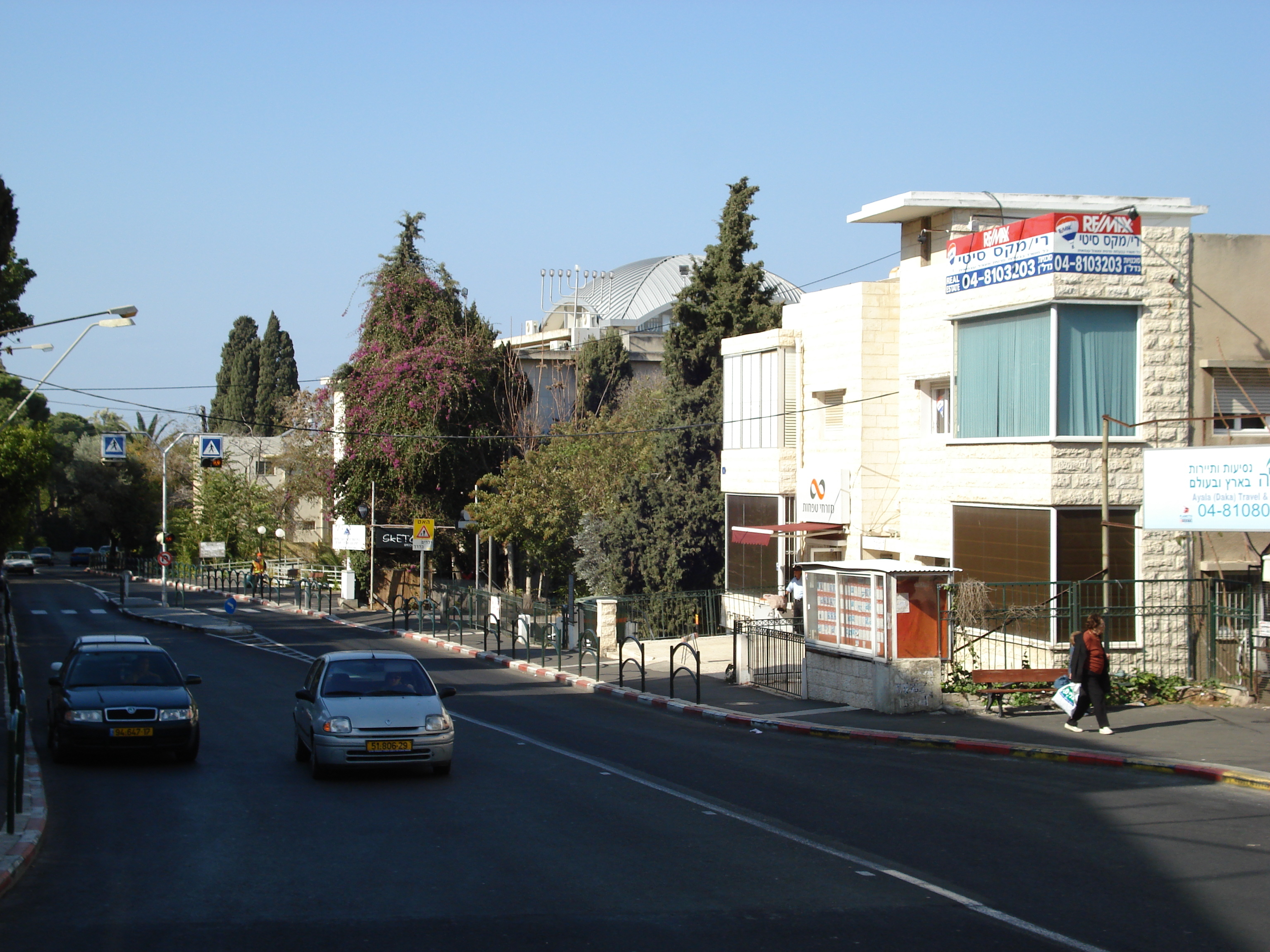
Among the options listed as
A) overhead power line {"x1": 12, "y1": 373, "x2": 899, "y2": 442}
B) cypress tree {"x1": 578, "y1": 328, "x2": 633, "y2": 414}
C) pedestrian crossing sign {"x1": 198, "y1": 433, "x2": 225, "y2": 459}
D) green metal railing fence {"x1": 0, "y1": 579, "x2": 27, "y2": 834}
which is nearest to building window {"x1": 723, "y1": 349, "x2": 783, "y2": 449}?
overhead power line {"x1": 12, "y1": 373, "x2": 899, "y2": 442}

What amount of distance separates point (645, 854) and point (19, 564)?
89912mm

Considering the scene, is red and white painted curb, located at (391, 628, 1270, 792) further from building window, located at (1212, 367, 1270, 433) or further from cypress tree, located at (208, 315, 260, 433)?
cypress tree, located at (208, 315, 260, 433)

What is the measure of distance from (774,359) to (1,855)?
76.1 ft

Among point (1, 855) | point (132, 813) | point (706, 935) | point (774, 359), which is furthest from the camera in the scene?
point (774, 359)

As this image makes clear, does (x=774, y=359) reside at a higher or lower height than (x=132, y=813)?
higher

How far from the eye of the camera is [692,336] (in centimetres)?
4056

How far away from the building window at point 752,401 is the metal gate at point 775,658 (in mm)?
7413

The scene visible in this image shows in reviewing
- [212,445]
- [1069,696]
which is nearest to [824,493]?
[1069,696]

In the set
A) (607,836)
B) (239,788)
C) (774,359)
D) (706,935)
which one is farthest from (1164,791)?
(774,359)

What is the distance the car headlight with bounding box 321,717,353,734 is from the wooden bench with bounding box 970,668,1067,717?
32.3 ft

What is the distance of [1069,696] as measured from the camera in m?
16.4

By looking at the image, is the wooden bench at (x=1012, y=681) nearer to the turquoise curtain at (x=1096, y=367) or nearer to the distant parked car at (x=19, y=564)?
the turquoise curtain at (x=1096, y=367)

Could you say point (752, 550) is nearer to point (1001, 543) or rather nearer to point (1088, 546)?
point (1001, 543)

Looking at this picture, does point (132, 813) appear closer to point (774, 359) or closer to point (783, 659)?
point (783, 659)
